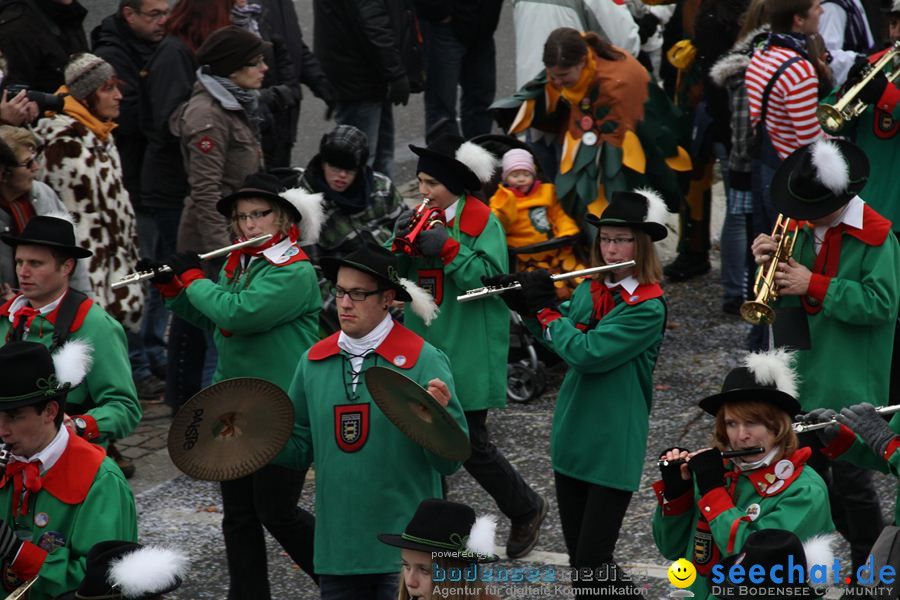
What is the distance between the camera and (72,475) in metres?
4.88

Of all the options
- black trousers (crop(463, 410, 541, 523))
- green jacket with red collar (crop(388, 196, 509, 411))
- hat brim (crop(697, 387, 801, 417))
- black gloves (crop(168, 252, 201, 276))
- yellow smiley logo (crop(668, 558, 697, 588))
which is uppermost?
hat brim (crop(697, 387, 801, 417))

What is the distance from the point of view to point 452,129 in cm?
1209

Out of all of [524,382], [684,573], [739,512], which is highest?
[739,512]

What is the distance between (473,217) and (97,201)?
2.41 meters

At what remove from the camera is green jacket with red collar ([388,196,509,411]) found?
7129 mm

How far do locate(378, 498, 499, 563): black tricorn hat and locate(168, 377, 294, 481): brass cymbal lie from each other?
0.86m

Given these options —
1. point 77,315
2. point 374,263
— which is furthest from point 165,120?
point 374,263

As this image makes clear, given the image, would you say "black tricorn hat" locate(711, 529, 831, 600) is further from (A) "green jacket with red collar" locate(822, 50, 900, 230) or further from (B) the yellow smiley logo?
(A) "green jacket with red collar" locate(822, 50, 900, 230)

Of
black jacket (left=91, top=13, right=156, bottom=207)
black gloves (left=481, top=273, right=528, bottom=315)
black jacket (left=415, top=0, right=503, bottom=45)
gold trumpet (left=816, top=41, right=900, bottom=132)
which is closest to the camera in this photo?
black gloves (left=481, top=273, right=528, bottom=315)

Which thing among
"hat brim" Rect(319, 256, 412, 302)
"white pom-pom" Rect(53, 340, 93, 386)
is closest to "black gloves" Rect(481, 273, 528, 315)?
"hat brim" Rect(319, 256, 412, 302)

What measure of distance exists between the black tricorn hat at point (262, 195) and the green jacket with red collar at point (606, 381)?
1.34 metres

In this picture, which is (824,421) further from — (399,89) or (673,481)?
(399,89)

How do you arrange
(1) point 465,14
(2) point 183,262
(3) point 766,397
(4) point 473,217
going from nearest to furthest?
(3) point 766,397, (2) point 183,262, (4) point 473,217, (1) point 465,14

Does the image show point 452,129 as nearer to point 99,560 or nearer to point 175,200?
point 175,200
